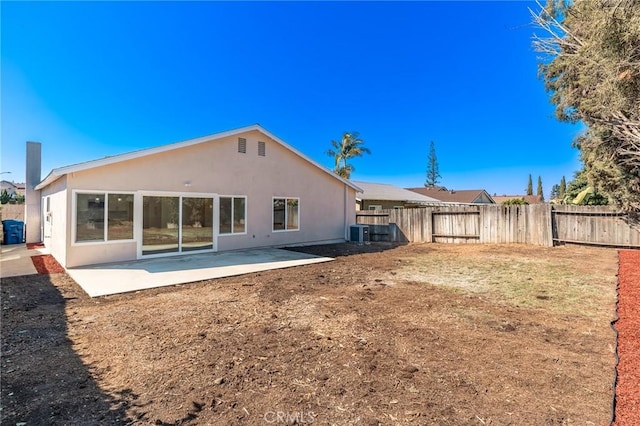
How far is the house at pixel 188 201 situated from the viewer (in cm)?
859

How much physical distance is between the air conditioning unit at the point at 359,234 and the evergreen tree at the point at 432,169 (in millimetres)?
38931

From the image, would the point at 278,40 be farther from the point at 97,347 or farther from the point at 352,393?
the point at 352,393

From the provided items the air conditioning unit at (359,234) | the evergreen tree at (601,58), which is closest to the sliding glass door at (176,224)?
the air conditioning unit at (359,234)

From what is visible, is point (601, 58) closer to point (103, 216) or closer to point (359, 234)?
point (103, 216)

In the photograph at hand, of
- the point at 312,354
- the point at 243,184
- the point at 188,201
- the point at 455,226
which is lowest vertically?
the point at 312,354

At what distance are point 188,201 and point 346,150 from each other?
2165 cm

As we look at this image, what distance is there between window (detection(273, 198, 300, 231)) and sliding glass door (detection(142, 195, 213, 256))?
9.12 feet

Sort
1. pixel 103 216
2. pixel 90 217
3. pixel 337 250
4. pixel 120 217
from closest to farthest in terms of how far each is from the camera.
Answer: pixel 90 217
pixel 103 216
pixel 120 217
pixel 337 250

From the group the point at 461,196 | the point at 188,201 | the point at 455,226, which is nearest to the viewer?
the point at 188,201

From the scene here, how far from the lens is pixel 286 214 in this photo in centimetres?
1327

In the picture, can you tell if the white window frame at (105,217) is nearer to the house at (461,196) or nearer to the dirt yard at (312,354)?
the dirt yard at (312,354)

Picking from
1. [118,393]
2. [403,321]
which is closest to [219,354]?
[118,393]

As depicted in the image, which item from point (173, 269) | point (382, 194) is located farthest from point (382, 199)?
point (173, 269)

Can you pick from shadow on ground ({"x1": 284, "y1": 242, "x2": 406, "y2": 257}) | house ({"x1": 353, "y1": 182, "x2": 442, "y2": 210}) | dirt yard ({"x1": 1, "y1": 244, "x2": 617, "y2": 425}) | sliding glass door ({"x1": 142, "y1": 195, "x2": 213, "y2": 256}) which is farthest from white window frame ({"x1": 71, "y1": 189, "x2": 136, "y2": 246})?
house ({"x1": 353, "y1": 182, "x2": 442, "y2": 210})
